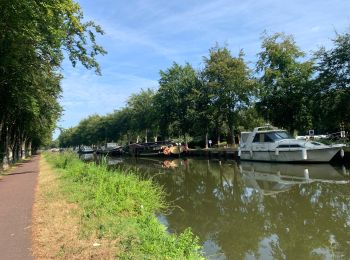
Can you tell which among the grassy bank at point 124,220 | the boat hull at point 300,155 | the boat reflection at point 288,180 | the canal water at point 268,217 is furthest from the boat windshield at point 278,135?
the grassy bank at point 124,220

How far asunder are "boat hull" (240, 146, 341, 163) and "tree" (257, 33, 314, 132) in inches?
181

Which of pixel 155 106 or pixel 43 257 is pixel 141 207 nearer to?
pixel 43 257

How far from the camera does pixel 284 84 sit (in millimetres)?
37688

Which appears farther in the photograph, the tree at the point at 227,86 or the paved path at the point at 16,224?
the tree at the point at 227,86

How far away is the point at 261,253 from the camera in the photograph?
909 cm

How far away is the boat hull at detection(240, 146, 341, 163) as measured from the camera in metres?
30.1

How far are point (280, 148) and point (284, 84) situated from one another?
22.6ft

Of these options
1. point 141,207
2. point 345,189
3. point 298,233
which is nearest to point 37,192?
point 141,207

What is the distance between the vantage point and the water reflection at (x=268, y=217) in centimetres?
940

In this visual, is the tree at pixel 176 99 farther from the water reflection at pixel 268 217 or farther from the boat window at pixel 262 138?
the water reflection at pixel 268 217

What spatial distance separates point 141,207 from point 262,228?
3.46 meters

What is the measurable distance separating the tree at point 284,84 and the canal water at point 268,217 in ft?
49.9

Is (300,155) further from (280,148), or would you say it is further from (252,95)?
(252,95)

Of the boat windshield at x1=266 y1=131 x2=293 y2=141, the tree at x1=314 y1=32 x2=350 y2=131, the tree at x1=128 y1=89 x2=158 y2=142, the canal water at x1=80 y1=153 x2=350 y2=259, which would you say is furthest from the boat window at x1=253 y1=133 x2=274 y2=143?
the tree at x1=128 y1=89 x2=158 y2=142
